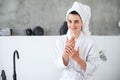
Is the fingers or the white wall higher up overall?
the fingers

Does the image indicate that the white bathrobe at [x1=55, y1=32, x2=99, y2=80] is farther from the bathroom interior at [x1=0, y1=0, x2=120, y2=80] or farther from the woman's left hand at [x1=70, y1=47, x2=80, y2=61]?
the bathroom interior at [x1=0, y1=0, x2=120, y2=80]

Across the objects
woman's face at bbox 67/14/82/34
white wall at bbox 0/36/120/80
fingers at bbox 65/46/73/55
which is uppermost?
woman's face at bbox 67/14/82/34

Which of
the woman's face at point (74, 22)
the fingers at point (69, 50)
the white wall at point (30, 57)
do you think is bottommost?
the white wall at point (30, 57)

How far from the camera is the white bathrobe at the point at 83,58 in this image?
1322 mm

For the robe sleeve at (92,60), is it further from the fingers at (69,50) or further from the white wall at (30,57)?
the white wall at (30,57)

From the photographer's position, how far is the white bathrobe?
1.32 meters

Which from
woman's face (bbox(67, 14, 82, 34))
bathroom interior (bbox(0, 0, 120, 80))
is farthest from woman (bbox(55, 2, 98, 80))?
bathroom interior (bbox(0, 0, 120, 80))

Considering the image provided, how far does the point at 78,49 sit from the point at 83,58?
0.06 m

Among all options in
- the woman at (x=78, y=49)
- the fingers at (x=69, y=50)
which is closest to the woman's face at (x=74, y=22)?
the woman at (x=78, y=49)

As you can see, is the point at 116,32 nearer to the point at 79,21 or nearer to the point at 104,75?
the point at 104,75

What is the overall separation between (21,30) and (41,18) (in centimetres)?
26

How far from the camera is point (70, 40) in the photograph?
128 cm

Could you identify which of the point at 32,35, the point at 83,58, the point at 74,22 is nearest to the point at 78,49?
the point at 83,58

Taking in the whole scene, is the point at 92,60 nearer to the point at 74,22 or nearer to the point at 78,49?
the point at 78,49
